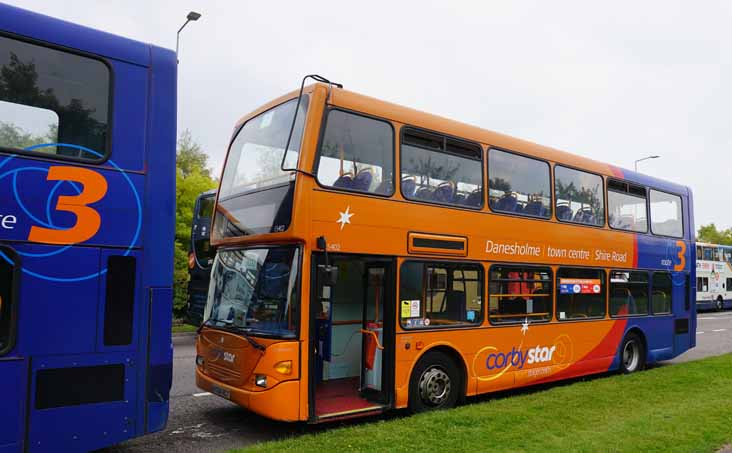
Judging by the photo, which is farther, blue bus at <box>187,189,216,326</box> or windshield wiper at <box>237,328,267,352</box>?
blue bus at <box>187,189,216,326</box>

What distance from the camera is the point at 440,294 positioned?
8234 mm

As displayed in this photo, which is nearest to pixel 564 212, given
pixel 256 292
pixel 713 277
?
pixel 256 292

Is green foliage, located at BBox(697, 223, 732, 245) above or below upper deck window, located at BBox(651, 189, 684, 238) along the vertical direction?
above

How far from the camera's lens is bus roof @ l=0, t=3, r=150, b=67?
489 cm

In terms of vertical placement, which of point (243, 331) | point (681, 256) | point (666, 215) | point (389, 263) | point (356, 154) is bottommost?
point (243, 331)

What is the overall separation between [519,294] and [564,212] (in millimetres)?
1896

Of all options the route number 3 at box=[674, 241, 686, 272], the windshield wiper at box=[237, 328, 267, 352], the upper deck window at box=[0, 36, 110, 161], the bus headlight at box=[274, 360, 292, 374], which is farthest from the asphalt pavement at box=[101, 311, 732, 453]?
the route number 3 at box=[674, 241, 686, 272]

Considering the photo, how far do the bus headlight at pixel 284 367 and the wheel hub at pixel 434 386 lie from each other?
84.7 inches

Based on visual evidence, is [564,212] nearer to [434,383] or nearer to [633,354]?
[633,354]

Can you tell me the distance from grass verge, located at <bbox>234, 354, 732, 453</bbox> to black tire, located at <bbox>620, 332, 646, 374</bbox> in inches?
103

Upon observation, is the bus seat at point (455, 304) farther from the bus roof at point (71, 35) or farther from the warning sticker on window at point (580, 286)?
the bus roof at point (71, 35)

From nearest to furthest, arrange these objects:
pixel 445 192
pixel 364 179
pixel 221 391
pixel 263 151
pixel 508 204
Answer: pixel 221 391
pixel 364 179
pixel 263 151
pixel 445 192
pixel 508 204

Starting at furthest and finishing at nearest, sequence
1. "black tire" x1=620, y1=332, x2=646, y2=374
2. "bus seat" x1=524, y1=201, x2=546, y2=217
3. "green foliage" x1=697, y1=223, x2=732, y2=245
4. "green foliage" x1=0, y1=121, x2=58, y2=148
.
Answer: "green foliage" x1=697, y1=223, x2=732, y2=245 < "black tire" x1=620, y1=332, x2=646, y2=374 < "bus seat" x1=524, y1=201, x2=546, y2=217 < "green foliage" x1=0, y1=121, x2=58, y2=148

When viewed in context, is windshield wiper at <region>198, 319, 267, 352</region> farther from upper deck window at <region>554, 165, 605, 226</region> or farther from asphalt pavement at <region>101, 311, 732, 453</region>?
upper deck window at <region>554, 165, 605, 226</region>
